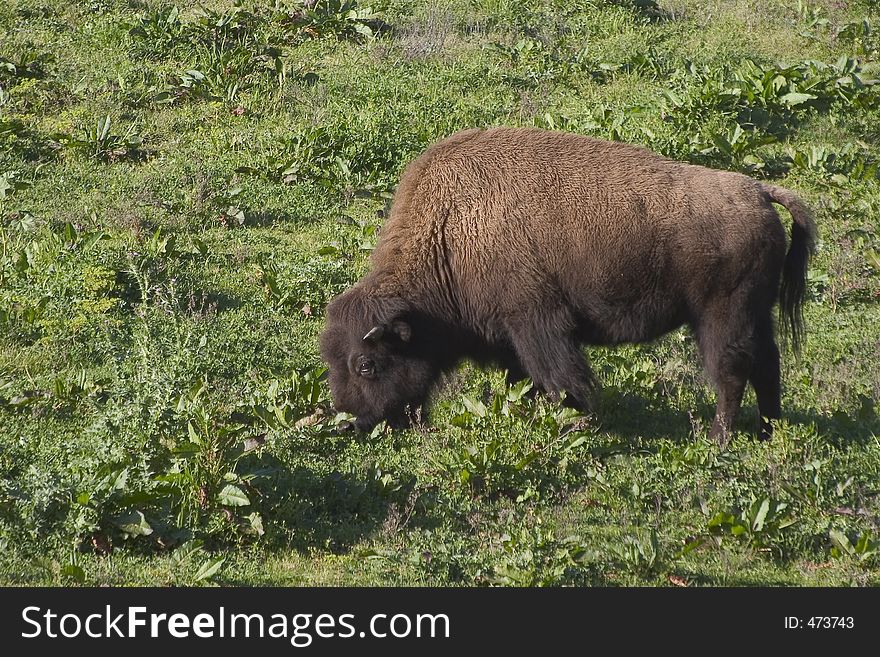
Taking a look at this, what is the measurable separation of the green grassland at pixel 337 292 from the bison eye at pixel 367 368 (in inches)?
16.1

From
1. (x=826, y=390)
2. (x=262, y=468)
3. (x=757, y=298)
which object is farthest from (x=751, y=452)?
(x=262, y=468)

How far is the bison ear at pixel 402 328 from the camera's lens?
7.62 metres

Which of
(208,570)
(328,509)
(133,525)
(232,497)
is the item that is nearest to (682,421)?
(328,509)

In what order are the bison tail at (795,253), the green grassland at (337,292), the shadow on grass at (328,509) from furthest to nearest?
1. the bison tail at (795,253)
2. the shadow on grass at (328,509)
3. the green grassland at (337,292)

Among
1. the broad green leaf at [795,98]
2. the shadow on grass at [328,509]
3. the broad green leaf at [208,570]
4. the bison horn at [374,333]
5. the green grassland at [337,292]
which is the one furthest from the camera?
the broad green leaf at [795,98]

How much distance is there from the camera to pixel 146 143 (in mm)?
12086

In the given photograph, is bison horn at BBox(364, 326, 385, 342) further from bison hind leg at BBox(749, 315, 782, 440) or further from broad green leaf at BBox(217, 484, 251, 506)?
bison hind leg at BBox(749, 315, 782, 440)

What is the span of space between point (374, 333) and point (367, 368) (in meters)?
0.28

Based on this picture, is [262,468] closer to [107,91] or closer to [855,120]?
[107,91]

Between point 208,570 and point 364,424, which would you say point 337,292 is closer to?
point 364,424

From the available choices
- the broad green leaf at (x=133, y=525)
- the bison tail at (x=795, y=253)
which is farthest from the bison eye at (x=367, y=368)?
the bison tail at (x=795, y=253)

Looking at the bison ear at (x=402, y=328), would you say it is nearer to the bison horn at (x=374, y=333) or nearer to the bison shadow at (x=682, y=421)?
the bison horn at (x=374, y=333)

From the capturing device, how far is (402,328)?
7.62 m

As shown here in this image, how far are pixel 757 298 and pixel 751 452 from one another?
3.48ft
